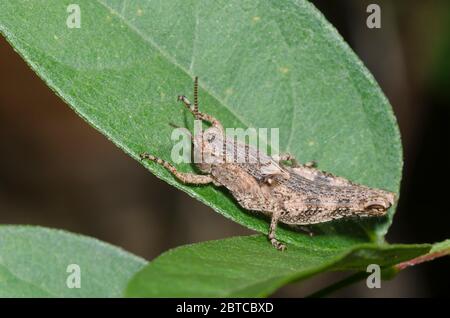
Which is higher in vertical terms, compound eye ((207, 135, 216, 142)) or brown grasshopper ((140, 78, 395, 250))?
compound eye ((207, 135, 216, 142))

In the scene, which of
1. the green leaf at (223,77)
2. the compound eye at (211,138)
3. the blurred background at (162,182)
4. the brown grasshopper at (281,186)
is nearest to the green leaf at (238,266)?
the green leaf at (223,77)

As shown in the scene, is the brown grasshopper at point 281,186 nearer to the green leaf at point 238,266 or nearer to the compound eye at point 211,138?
the compound eye at point 211,138

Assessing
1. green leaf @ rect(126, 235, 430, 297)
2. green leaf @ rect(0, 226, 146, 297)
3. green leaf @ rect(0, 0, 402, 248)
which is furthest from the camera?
green leaf @ rect(0, 0, 402, 248)

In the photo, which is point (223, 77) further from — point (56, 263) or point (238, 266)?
point (56, 263)

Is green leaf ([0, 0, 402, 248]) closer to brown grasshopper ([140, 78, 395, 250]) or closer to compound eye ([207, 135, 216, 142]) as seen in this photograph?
brown grasshopper ([140, 78, 395, 250])

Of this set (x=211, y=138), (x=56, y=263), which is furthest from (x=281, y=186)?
(x=56, y=263)

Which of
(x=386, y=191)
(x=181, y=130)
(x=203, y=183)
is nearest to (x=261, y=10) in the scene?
(x=181, y=130)

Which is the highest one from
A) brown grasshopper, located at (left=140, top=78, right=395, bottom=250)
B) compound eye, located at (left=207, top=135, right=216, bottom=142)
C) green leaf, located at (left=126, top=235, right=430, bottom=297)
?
compound eye, located at (left=207, top=135, right=216, bottom=142)

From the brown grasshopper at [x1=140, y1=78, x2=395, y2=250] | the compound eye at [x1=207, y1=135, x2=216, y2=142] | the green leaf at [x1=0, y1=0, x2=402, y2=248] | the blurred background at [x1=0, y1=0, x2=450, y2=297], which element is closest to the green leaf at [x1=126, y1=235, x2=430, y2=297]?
the green leaf at [x1=0, y1=0, x2=402, y2=248]
